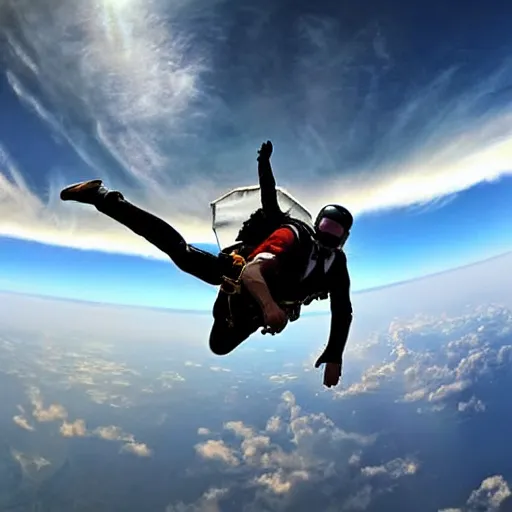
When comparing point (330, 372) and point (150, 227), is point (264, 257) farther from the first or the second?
point (330, 372)

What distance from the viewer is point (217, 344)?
5.68m

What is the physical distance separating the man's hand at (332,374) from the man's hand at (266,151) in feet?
8.50

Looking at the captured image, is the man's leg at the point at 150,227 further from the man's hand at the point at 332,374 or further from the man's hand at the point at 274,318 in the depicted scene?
the man's hand at the point at 332,374

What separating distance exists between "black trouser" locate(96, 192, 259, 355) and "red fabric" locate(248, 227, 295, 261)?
596 mm

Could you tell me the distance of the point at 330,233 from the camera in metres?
4.54

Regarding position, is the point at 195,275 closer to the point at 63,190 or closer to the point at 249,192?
the point at 249,192

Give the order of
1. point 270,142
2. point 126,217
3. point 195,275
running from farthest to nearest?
1. point 195,275
2. point 126,217
3. point 270,142

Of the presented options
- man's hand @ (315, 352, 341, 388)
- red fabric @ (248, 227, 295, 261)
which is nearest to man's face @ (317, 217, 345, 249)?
red fabric @ (248, 227, 295, 261)

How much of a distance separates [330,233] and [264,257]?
2.44 ft

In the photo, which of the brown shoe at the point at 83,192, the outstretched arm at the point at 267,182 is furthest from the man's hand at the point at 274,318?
the brown shoe at the point at 83,192

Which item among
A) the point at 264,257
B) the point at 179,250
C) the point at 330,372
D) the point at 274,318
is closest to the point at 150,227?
the point at 179,250

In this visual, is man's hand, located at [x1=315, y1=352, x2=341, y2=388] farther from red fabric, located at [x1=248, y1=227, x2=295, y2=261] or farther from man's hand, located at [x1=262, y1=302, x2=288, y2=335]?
man's hand, located at [x1=262, y1=302, x2=288, y2=335]

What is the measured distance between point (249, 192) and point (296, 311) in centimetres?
137

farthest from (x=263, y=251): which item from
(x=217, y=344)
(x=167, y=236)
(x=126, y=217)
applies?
(x=217, y=344)
